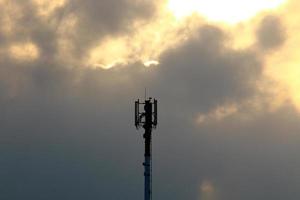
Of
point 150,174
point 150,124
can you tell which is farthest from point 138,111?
point 150,174

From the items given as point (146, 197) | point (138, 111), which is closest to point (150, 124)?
point (138, 111)

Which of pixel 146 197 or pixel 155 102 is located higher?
pixel 155 102

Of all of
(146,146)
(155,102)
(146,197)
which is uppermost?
(155,102)

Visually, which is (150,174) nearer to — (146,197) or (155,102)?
(146,197)

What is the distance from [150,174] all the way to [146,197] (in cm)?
285

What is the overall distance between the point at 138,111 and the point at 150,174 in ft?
25.9

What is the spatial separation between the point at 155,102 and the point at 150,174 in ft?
29.1

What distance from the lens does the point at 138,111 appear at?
77.6 meters

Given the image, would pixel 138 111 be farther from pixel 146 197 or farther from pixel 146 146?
pixel 146 197

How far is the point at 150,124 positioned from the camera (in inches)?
3041

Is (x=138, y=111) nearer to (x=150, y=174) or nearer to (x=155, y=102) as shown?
(x=155, y=102)

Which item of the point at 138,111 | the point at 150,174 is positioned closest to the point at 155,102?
the point at 138,111

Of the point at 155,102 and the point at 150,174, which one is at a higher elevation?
the point at 155,102

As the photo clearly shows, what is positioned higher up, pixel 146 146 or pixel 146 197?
pixel 146 146
